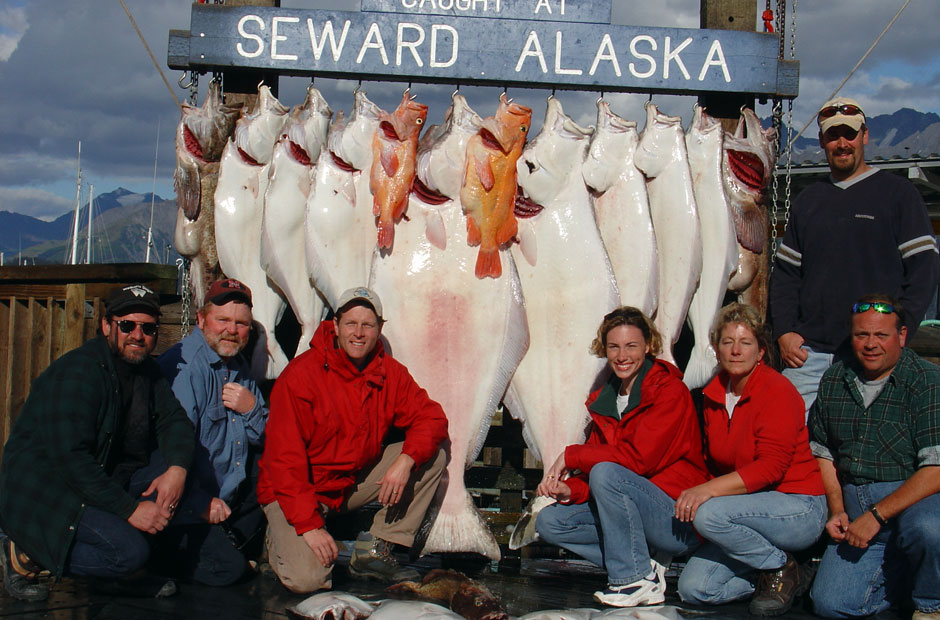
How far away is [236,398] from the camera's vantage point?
294 centimetres

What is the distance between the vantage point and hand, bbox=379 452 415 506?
9.12ft

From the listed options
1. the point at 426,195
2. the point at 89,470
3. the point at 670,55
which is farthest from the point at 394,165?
the point at 89,470

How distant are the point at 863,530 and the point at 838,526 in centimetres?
9

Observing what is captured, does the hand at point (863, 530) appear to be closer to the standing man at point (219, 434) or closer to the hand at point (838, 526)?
the hand at point (838, 526)

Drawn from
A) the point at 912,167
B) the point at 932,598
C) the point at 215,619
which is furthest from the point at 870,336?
the point at 912,167

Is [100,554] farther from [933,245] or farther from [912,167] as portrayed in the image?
[912,167]

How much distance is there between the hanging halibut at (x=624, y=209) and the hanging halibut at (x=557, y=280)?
0.25 ft

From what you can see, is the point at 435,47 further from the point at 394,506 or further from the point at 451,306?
the point at 394,506

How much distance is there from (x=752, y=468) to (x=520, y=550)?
45.7 inches

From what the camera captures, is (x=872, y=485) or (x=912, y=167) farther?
(x=912, y=167)

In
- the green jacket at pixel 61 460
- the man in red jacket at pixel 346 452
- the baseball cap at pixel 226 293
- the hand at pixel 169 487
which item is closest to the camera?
the green jacket at pixel 61 460

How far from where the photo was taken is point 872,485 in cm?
264

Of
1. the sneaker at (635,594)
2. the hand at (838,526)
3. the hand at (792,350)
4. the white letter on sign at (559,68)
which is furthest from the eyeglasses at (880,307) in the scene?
the white letter on sign at (559,68)

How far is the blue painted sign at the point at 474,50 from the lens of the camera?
3488mm
